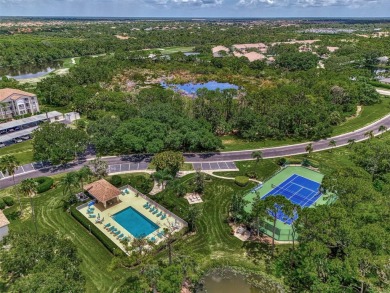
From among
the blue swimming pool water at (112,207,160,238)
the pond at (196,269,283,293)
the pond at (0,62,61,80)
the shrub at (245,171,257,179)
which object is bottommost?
the blue swimming pool water at (112,207,160,238)

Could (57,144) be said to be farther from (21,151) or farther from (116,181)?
(21,151)

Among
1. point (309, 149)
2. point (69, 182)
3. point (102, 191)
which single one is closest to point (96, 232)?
point (102, 191)

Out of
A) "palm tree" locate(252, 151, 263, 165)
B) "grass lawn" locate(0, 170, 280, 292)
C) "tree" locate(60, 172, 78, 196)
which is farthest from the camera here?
"palm tree" locate(252, 151, 263, 165)

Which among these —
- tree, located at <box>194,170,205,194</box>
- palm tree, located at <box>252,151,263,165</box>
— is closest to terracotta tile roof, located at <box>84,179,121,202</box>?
tree, located at <box>194,170,205,194</box>

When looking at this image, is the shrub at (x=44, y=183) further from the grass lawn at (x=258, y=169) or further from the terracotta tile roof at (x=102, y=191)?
the grass lawn at (x=258, y=169)

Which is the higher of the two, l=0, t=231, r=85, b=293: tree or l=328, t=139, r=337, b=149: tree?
l=0, t=231, r=85, b=293: tree

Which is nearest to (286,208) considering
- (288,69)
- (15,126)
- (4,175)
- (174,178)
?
(174,178)

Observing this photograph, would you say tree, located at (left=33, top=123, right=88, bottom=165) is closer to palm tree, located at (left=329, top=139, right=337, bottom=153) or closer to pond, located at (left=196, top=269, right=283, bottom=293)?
pond, located at (left=196, top=269, right=283, bottom=293)
